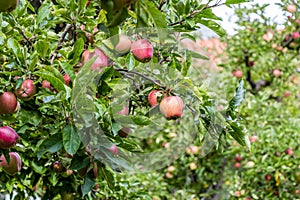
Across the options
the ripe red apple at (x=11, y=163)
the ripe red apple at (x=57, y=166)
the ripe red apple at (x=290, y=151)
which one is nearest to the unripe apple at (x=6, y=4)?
the ripe red apple at (x=11, y=163)

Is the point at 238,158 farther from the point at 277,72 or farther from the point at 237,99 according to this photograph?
the point at 237,99

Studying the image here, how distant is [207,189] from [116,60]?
283 cm

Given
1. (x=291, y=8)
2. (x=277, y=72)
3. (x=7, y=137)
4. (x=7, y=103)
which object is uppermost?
(x=7, y=103)

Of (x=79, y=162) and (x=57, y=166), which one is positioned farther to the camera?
(x=57, y=166)

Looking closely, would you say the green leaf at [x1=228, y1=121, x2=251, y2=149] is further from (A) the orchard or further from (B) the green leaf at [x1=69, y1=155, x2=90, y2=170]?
(B) the green leaf at [x1=69, y1=155, x2=90, y2=170]

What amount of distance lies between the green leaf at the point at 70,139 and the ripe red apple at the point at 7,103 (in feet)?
0.40

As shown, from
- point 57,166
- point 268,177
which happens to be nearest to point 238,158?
point 268,177

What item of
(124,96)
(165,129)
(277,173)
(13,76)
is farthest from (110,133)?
(165,129)

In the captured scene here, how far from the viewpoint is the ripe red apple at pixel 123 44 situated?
100cm

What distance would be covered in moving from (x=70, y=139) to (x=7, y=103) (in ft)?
0.51

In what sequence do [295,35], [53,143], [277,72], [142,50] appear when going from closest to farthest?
[142,50] → [53,143] → [295,35] → [277,72]

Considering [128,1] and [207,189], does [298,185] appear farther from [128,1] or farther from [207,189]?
[128,1]

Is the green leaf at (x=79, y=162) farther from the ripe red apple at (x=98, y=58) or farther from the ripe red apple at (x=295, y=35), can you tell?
the ripe red apple at (x=295, y=35)

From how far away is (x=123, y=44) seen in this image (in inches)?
39.7
